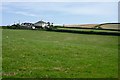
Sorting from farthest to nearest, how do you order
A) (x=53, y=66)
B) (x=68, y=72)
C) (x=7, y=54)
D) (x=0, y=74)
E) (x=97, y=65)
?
(x=7, y=54)
(x=97, y=65)
(x=53, y=66)
(x=68, y=72)
(x=0, y=74)

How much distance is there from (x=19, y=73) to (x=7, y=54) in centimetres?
927

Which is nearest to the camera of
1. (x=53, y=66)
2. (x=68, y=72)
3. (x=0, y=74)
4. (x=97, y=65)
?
(x=0, y=74)

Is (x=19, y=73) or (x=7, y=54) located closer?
(x=19, y=73)

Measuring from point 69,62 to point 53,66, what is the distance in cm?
280

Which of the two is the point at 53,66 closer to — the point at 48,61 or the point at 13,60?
the point at 48,61

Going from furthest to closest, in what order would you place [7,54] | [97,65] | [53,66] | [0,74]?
[7,54]
[97,65]
[53,66]
[0,74]

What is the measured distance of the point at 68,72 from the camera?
1964 centimetres

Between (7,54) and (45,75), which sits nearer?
(45,75)

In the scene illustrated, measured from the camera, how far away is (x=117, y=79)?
59.9 feet

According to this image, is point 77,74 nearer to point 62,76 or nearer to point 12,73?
point 62,76

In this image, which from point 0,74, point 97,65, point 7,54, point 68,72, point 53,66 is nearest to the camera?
point 0,74

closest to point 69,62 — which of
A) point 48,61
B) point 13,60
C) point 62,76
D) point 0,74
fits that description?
point 48,61

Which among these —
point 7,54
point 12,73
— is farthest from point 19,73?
point 7,54

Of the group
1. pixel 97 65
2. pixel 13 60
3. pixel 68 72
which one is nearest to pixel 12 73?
pixel 68 72
